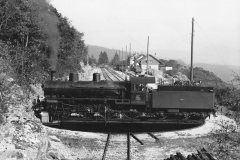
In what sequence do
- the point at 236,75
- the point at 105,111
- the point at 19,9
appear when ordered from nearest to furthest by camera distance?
the point at 236,75 < the point at 105,111 < the point at 19,9

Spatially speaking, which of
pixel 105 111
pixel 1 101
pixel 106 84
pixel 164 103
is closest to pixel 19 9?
pixel 106 84

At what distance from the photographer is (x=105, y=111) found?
1593 cm

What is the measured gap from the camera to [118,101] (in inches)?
640

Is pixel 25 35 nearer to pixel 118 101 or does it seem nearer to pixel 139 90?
pixel 118 101

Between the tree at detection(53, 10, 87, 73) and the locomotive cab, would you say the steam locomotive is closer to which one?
the locomotive cab

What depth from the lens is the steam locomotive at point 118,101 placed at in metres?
16.0

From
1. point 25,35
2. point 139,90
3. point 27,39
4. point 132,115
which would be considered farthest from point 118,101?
point 25,35

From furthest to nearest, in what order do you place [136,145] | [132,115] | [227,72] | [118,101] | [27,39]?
1. [227,72]
2. [27,39]
3. [132,115]
4. [118,101]
5. [136,145]

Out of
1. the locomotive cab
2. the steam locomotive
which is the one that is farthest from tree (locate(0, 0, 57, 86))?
the locomotive cab

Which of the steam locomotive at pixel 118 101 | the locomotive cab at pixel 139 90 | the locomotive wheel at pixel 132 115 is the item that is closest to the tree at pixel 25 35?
the steam locomotive at pixel 118 101

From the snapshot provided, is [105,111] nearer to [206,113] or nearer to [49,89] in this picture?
[49,89]

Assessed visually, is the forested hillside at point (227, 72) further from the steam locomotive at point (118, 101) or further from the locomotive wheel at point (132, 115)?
the locomotive wheel at point (132, 115)

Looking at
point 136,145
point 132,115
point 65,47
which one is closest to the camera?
point 136,145

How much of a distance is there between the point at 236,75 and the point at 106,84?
354 inches
